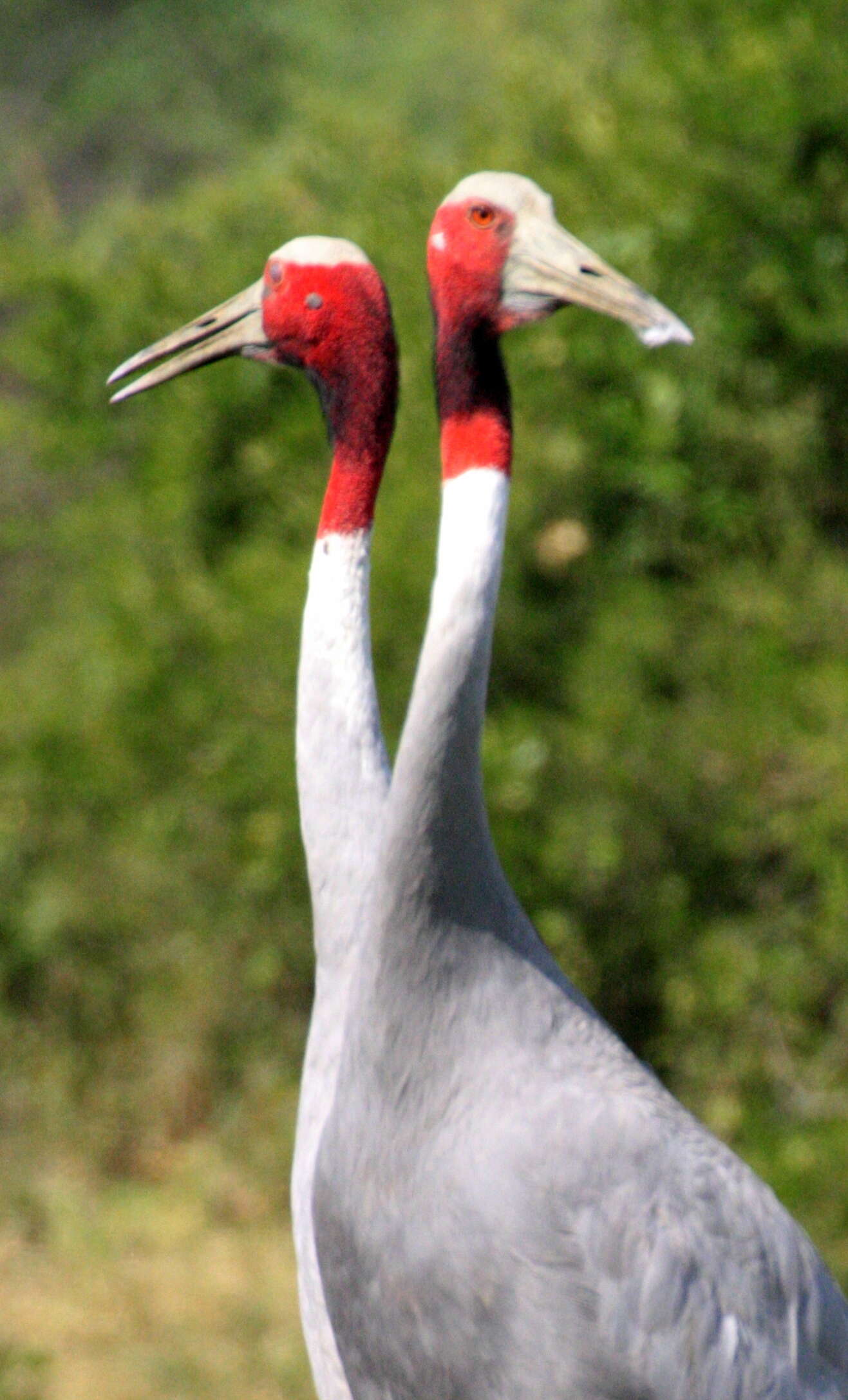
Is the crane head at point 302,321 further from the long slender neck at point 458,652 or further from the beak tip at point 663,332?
the beak tip at point 663,332

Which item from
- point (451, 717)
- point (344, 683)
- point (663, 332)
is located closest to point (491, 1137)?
point (451, 717)

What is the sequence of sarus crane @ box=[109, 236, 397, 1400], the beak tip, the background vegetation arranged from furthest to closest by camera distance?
the background vegetation, sarus crane @ box=[109, 236, 397, 1400], the beak tip

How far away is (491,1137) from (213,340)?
1090 mm

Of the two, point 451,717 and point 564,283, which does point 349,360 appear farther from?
point 451,717

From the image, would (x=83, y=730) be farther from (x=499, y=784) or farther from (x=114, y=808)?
(x=499, y=784)

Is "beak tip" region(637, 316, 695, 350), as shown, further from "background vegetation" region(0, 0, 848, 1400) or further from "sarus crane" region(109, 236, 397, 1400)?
"background vegetation" region(0, 0, 848, 1400)

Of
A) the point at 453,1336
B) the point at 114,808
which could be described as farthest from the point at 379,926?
the point at 114,808

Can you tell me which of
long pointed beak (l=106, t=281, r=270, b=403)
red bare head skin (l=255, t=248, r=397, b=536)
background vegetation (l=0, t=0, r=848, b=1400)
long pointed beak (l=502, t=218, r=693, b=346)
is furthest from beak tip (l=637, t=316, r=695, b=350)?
background vegetation (l=0, t=0, r=848, b=1400)

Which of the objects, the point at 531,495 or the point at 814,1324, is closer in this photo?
the point at 814,1324

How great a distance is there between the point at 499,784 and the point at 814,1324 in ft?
9.28

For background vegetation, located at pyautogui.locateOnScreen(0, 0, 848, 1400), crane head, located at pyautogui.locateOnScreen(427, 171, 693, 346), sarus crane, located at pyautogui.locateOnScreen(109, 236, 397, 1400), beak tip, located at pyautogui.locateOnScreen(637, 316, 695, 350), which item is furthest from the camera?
background vegetation, located at pyautogui.locateOnScreen(0, 0, 848, 1400)

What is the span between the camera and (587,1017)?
7.44 feet

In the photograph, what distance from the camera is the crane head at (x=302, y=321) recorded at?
94.6 inches

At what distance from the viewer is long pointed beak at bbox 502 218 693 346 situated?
2088mm
